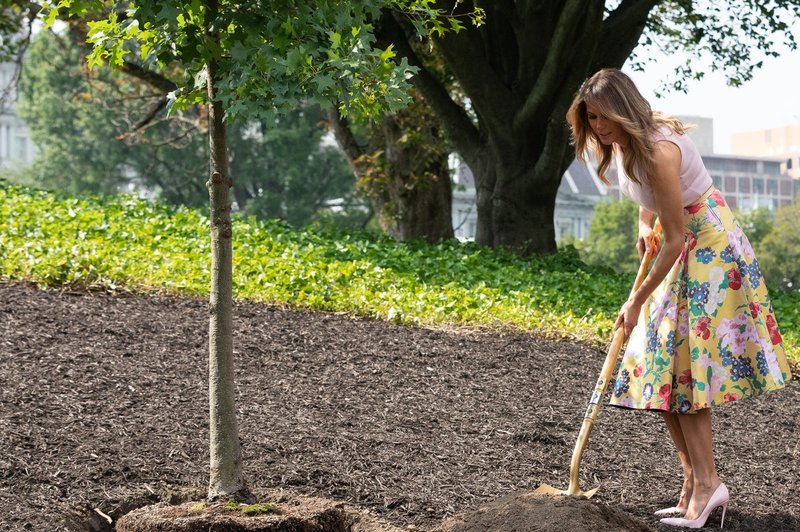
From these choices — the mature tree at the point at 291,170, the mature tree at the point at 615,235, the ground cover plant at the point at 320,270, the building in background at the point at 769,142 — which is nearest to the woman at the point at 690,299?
the ground cover plant at the point at 320,270

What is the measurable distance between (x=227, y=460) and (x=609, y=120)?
76.7 inches

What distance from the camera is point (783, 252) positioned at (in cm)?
6562

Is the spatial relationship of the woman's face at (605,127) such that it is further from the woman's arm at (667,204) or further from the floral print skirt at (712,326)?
the floral print skirt at (712,326)

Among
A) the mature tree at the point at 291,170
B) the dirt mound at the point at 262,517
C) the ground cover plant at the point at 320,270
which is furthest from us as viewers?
the mature tree at the point at 291,170

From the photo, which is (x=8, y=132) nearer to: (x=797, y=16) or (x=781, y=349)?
(x=797, y=16)

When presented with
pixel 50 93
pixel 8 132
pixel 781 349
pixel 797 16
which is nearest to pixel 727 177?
pixel 8 132

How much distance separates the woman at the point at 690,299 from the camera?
3.81 meters

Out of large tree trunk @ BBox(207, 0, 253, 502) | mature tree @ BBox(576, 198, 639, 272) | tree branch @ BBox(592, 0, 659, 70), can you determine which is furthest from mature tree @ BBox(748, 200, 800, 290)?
large tree trunk @ BBox(207, 0, 253, 502)

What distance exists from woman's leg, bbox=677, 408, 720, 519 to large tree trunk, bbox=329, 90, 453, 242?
11144 millimetres

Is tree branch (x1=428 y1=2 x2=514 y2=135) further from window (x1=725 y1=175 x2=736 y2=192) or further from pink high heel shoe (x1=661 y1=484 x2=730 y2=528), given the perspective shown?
window (x1=725 y1=175 x2=736 y2=192)

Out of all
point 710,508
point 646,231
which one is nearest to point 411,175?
point 646,231

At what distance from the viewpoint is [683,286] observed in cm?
401

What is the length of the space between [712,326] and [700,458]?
21.0 inches

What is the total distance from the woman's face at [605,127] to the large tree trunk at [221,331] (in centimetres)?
137
